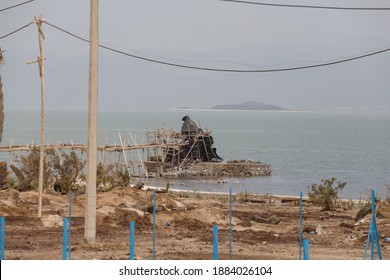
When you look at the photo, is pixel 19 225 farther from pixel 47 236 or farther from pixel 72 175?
pixel 72 175

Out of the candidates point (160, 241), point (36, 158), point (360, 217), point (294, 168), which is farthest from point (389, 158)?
point (160, 241)

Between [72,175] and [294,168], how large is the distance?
5531 cm

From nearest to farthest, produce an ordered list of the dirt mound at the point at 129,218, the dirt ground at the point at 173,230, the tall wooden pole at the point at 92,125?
the dirt ground at the point at 173,230 → the tall wooden pole at the point at 92,125 → the dirt mound at the point at 129,218

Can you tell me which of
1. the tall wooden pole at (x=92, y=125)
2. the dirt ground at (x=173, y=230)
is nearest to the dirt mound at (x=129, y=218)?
the dirt ground at (x=173, y=230)

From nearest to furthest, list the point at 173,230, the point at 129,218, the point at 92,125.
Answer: the point at 92,125, the point at 173,230, the point at 129,218

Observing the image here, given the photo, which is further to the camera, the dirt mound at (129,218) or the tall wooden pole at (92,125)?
the dirt mound at (129,218)

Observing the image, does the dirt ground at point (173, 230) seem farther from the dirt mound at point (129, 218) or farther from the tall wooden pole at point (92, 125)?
the tall wooden pole at point (92, 125)

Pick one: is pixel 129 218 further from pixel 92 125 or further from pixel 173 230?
pixel 92 125

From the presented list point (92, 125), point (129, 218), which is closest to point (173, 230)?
point (129, 218)

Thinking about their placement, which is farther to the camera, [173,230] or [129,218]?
[129,218]

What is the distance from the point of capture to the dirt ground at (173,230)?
19.5 meters

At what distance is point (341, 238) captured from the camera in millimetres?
23031

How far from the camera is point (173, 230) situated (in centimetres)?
2367

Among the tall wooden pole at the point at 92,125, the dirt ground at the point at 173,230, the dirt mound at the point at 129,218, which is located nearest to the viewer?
the dirt ground at the point at 173,230
